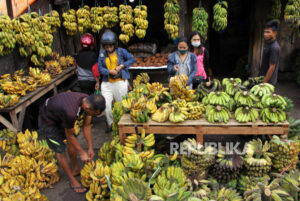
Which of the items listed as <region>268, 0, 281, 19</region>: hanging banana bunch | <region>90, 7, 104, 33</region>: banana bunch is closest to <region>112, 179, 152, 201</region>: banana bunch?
<region>90, 7, 104, 33</region>: banana bunch

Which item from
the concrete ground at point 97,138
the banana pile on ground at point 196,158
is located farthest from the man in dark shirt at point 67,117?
the banana pile on ground at point 196,158

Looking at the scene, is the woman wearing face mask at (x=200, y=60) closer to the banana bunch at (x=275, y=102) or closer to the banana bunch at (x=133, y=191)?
the banana bunch at (x=275, y=102)

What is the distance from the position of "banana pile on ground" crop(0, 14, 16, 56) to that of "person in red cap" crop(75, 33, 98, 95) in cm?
133

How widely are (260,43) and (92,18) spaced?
4.84 meters

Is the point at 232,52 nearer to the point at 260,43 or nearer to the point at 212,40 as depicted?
the point at 212,40

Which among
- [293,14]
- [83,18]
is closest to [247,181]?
[293,14]

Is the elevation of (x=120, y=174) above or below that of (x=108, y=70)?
below

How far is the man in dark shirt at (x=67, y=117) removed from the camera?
3.25 meters

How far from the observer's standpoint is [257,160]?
3.23 meters

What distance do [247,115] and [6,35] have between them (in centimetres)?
471

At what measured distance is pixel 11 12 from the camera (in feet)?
21.4

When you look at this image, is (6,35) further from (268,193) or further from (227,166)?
(268,193)

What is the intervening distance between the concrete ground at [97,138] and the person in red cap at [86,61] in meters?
1.04

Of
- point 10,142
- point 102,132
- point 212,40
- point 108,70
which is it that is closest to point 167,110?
point 108,70
